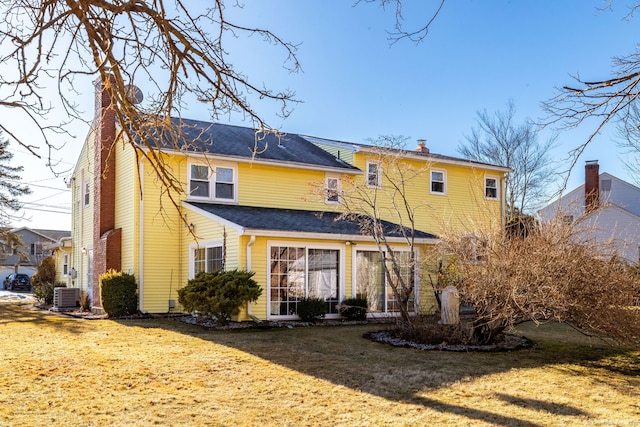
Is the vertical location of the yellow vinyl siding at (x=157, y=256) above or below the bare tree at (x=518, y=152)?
below

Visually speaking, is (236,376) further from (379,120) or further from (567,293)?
(379,120)

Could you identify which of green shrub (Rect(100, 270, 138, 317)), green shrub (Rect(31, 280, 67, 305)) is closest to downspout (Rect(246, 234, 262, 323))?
green shrub (Rect(100, 270, 138, 317))

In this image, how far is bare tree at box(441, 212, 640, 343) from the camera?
985 centimetres

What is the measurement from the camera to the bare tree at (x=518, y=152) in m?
35.4

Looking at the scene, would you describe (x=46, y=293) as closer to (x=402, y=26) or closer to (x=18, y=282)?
(x=18, y=282)

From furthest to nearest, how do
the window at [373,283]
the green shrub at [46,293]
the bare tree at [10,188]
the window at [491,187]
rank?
the bare tree at [10,188] < the green shrub at [46,293] < the window at [491,187] < the window at [373,283]

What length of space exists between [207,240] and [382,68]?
929 cm

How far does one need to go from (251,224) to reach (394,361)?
22.5 feet

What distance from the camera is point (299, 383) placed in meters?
8.11

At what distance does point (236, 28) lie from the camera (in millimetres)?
4984

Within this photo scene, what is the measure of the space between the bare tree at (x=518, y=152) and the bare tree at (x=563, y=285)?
84.1 feet

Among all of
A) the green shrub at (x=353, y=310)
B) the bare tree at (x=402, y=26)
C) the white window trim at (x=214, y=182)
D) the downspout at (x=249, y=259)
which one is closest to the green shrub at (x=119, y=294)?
the white window trim at (x=214, y=182)

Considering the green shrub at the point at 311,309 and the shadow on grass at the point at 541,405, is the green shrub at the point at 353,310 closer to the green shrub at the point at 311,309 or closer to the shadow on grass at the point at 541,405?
the green shrub at the point at 311,309

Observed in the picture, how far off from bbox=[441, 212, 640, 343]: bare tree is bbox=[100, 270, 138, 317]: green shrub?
11.0m
